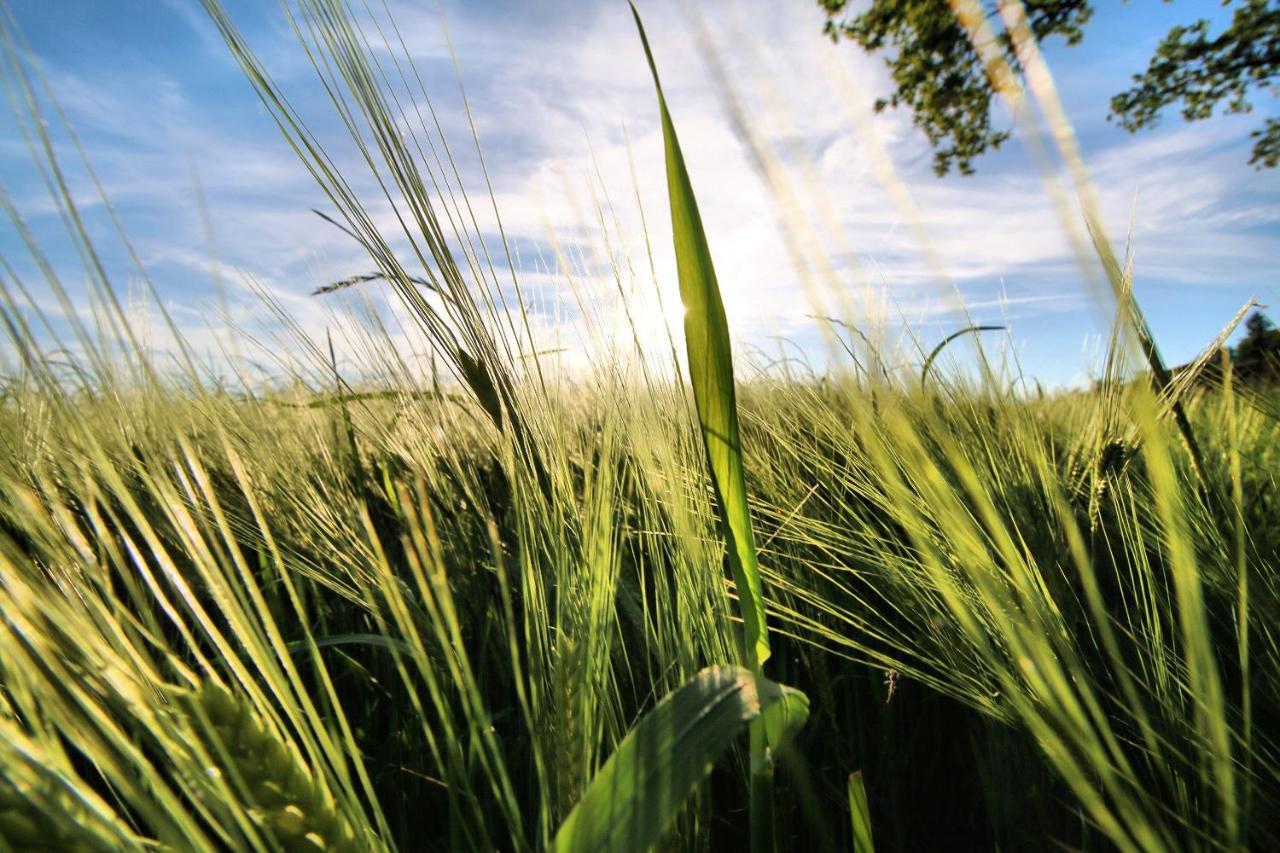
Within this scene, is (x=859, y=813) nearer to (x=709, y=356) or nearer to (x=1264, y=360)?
(x=709, y=356)

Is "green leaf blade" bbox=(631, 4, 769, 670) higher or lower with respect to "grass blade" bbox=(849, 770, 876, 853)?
higher

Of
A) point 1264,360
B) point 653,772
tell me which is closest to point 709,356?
point 653,772

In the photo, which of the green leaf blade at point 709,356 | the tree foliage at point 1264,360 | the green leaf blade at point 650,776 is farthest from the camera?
the tree foliage at point 1264,360

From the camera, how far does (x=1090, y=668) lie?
19.7 inches

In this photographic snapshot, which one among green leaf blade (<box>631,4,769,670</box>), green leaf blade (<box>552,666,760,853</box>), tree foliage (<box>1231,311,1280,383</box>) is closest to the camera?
green leaf blade (<box>552,666,760,853</box>)

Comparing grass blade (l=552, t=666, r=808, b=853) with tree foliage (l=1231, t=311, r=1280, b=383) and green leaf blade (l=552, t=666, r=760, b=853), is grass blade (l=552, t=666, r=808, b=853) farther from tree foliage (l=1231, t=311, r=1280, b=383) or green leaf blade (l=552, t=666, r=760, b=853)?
tree foliage (l=1231, t=311, r=1280, b=383)

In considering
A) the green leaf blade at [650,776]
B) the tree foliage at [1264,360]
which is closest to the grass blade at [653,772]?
the green leaf blade at [650,776]

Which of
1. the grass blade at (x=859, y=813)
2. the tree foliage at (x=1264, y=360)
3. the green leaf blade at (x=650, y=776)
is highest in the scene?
the tree foliage at (x=1264, y=360)

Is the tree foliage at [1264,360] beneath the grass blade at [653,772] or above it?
above

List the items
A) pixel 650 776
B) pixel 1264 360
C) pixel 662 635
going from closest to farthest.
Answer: pixel 650 776, pixel 662 635, pixel 1264 360

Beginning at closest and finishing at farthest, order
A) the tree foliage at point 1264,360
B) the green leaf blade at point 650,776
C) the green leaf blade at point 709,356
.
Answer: the green leaf blade at point 650,776
the green leaf blade at point 709,356
the tree foliage at point 1264,360

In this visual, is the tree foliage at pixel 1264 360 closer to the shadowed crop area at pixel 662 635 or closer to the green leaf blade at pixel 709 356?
the shadowed crop area at pixel 662 635

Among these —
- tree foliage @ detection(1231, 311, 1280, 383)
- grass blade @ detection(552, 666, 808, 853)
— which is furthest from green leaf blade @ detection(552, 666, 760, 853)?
tree foliage @ detection(1231, 311, 1280, 383)

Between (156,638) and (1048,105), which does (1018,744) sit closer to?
(1048,105)
